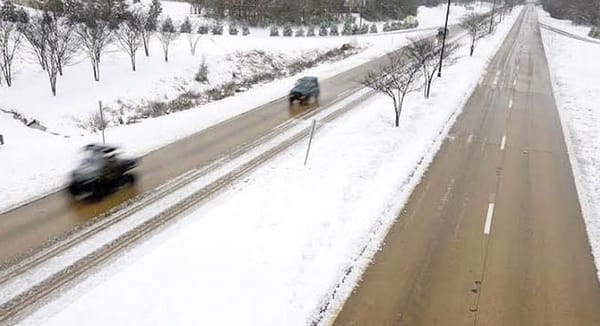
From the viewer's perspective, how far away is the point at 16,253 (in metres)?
11.2

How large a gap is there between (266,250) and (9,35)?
28.9 m

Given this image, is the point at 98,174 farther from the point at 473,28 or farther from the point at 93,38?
the point at 473,28

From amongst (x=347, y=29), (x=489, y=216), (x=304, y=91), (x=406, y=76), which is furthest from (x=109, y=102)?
(x=347, y=29)

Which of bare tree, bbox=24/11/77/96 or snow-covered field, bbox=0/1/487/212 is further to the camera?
bare tree, bbox=24/11/77/96

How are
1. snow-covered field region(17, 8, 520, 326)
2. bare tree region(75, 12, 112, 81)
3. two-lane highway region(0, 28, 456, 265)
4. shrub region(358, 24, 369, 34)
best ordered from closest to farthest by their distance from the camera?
snow-covered field region(17, 8, 520, 326), two-lane highway region(0, 28, 456, 265), bare tree region(75, 12, 112, 81), shrub region(358, 24, 369, 34)

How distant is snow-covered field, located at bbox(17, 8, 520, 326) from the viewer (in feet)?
30.6

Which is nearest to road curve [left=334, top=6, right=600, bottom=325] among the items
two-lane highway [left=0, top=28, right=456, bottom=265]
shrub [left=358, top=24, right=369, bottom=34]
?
two-lane highway [left=0, top=28, right=456, bottom=265]

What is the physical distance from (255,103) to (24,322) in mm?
20575

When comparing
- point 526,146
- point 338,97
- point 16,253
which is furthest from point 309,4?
point 16,253

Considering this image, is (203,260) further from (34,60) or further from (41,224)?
(34,60)

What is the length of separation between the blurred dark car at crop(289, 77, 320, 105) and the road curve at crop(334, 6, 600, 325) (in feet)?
31.8

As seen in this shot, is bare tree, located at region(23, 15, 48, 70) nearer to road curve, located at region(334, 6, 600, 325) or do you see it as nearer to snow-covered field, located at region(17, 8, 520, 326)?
snow-covered field, located at region(17, 8, 520, 326)

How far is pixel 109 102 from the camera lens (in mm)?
28297

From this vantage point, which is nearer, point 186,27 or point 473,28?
point 186,27
